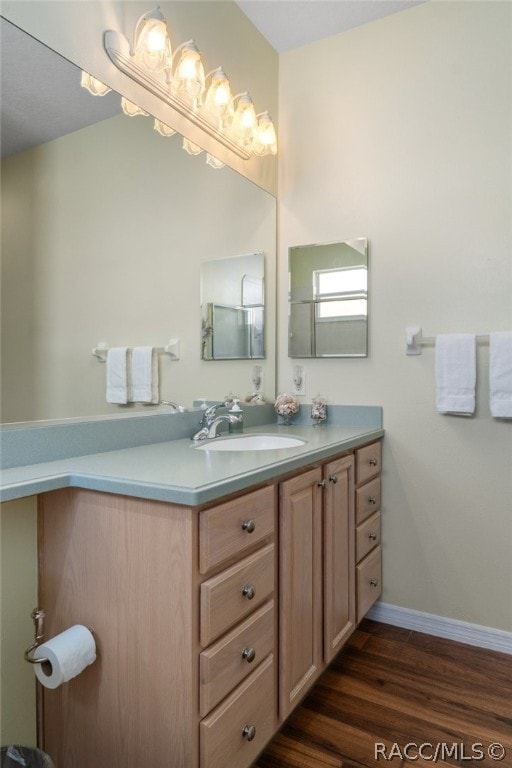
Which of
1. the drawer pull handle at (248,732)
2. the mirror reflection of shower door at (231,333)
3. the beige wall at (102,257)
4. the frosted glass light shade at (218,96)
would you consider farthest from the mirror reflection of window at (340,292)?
the drawer pull handle at (248,732)

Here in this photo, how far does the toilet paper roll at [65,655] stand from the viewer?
1.04 metres

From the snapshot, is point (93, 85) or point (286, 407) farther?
point (286, 407)

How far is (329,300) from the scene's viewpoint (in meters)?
2.25

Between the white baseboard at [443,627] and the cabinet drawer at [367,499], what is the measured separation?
0.47 m

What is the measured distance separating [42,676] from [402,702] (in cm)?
117

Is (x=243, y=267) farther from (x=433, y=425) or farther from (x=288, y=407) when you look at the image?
(x=433, y=425)

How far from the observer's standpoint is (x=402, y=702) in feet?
5.23

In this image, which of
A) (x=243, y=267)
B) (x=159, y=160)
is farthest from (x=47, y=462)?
(x=243, y=267)

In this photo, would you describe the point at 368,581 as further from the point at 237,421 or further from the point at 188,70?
the point at 188,70

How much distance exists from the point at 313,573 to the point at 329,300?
1.25 m

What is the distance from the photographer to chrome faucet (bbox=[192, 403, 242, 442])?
68.3 inches

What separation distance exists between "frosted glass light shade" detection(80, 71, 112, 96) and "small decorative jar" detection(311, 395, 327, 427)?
1457mm

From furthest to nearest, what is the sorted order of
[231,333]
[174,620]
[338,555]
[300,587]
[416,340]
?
[231,333]
[416,340]
[338,555]
[300,587]
[174,620]

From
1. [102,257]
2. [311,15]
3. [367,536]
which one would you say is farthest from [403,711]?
[311,15]
